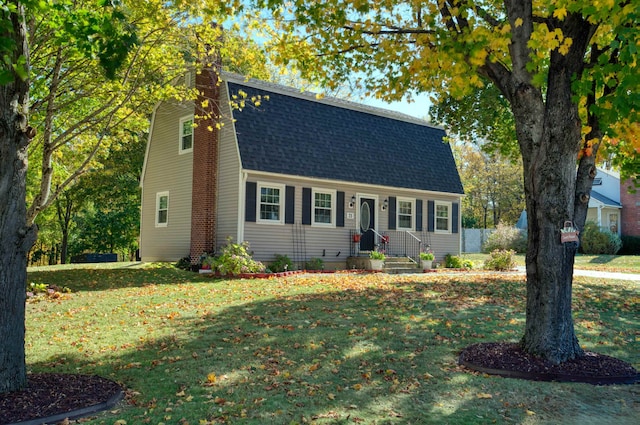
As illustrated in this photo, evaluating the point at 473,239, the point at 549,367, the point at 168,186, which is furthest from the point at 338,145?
the point at 473,239

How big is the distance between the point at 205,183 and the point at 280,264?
381cm

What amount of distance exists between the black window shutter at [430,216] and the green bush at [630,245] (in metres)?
15.8

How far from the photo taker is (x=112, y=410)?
4.74 m

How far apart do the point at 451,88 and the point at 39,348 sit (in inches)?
262

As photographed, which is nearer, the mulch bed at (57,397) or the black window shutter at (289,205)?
the mulch bed at (57,397)

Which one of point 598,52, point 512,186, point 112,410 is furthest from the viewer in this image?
point 512,186

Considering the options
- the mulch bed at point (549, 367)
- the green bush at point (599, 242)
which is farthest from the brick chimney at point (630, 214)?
the mulch bed at point (549, 367)

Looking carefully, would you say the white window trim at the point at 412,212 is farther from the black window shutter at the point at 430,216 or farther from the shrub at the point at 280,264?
the shrub at the point at 280,264

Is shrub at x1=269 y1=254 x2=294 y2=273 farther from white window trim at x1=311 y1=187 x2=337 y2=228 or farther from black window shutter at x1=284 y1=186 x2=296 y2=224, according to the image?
white window trim at x1=311 y1=187 x2=337 y2=228

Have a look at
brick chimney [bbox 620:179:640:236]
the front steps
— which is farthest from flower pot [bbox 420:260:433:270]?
brick chimney [bbox 620:179:640:236]

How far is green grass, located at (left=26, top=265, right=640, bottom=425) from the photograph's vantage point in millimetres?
4844

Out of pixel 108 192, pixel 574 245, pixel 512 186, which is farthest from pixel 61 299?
pixel 512 186

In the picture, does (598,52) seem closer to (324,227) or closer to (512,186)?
(324,227)

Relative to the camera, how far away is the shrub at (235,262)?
14.9 metres
